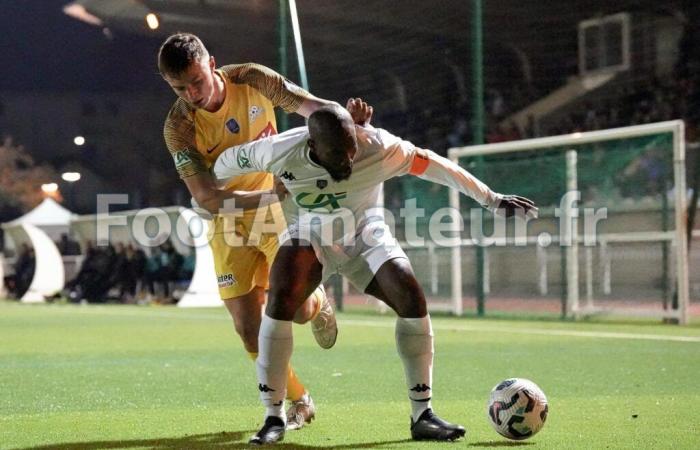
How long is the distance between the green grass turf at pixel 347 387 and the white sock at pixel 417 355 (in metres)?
0.20

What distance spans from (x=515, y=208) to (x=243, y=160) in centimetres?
135

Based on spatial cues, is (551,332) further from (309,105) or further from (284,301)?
(284,301)

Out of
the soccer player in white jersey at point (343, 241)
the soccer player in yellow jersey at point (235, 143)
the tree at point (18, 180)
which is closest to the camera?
the soccer player in white jersey at point (343, 241)

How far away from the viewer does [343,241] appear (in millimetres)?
5227

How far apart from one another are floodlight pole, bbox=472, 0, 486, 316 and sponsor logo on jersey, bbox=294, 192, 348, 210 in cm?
1104

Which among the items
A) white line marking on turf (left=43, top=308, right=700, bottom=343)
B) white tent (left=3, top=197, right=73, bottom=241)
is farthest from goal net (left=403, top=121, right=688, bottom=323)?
white tent (left=3, top=197, right=73, bottom=241)

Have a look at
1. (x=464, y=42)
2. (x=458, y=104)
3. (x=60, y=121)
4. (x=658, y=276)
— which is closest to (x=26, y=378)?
(x=658, y=276)

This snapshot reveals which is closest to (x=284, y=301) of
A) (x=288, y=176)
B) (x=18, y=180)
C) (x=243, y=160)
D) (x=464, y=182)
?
(x=288, y=176)

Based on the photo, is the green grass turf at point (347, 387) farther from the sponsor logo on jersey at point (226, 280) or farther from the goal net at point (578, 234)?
the goal net at point (578, 234)

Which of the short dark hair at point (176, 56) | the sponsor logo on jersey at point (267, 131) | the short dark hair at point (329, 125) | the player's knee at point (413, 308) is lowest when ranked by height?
the player's knee at point (413, 308)

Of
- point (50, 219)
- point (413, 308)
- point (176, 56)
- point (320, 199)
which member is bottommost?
point (413, 308)

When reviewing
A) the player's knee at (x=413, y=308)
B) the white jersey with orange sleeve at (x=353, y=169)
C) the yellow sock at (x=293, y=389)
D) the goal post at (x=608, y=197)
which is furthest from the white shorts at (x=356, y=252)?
the goal post at (x=608, y=197)

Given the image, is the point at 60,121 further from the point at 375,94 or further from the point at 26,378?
the point at 26,378

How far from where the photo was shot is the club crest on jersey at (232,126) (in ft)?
19.2
